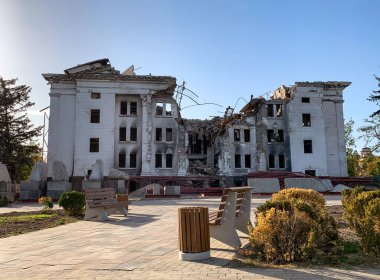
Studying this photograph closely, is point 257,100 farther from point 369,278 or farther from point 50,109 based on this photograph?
point 369,278

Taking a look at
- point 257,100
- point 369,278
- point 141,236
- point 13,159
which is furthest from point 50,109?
point 369,278

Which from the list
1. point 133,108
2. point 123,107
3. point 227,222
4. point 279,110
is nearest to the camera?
point 227,222

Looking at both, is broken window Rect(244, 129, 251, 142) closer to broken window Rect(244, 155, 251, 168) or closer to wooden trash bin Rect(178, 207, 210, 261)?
broken window Rect(244, 155, 251, 168)

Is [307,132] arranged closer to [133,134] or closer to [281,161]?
[281,161]

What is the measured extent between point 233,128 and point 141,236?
3441 centimetres

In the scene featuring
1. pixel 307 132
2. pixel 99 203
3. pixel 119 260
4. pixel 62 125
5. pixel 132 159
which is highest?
pixel 62 125

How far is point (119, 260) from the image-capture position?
250 inches

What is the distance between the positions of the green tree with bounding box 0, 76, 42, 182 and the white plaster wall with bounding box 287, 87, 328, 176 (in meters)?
31.9

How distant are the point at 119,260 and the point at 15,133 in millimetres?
46547

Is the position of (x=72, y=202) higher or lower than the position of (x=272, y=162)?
lower

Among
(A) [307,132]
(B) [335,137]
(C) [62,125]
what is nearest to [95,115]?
(C) [62,125]

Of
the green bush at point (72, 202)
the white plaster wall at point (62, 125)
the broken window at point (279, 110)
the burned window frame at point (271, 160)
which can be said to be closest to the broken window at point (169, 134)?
the white plaster wall at point (62, 125)

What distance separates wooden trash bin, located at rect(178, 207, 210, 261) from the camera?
621 cm

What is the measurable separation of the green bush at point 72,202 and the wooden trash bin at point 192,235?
8.90 meters
